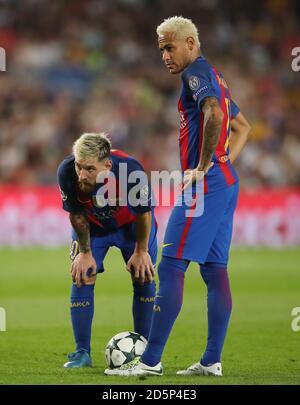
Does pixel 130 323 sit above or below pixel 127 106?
below

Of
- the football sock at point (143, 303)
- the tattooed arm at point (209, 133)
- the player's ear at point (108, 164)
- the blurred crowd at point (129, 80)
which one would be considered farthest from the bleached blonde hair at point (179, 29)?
the blurred crowd at point (129, 80)

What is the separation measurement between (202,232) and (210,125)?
0.66m

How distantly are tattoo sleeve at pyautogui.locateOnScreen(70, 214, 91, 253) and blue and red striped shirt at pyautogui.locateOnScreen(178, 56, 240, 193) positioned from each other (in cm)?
90

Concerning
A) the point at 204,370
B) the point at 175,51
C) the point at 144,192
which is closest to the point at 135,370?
the point at 204,370

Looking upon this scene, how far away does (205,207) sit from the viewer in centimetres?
587

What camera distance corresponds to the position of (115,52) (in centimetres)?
2167

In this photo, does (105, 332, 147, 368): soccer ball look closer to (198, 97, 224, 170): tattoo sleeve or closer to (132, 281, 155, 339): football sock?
(132, 281, 155, 339): football sock

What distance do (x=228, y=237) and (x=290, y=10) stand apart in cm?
1762

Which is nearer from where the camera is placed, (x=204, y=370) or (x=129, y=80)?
(x=204, y=370)

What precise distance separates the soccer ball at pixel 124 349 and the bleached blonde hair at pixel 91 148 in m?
1.24

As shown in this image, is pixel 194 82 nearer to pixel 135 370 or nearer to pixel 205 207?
pixel 205 207

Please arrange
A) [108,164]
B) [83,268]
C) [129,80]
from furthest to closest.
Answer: [129,80] → [83,268] → [108,164]

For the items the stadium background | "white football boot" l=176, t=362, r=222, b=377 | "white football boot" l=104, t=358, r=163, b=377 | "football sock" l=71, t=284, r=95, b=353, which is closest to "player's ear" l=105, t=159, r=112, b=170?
"football sock" l=71, t=284, r=95, b=353

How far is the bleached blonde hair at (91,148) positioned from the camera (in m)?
6.07
